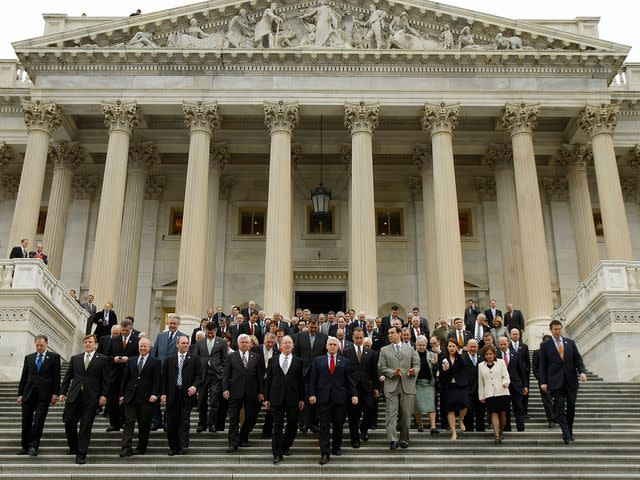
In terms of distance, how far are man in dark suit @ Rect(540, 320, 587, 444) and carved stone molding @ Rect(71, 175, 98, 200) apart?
27.1 metres

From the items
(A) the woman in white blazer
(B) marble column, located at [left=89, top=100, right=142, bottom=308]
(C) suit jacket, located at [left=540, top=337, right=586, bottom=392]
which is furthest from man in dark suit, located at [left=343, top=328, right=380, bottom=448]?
(B) marble column, located at [left=89, top=100, right=142, bottom=308]

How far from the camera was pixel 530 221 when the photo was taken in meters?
29.1

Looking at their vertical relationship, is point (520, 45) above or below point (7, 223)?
above

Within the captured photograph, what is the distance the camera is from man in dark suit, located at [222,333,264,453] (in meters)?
13.6

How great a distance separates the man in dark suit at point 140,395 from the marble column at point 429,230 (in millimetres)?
18573

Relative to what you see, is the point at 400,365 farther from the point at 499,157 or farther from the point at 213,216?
the point at 499,157

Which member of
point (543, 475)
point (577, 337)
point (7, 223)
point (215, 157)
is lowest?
point (543, 475)

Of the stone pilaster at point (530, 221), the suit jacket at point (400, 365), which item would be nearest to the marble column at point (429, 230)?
the stone pilaster at point (530, 221)

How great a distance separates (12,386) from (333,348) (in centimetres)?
994

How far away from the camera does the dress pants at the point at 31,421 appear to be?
13617 millimetres

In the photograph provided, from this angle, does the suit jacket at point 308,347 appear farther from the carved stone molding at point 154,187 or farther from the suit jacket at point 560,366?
the carved stone molding at point 154,187

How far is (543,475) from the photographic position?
40.5ft

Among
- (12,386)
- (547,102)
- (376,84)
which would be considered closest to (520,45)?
(547,102)

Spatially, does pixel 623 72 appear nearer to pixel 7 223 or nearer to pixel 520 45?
pixel 520 45
